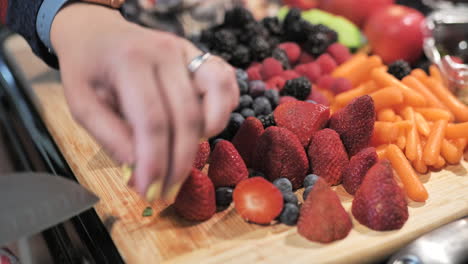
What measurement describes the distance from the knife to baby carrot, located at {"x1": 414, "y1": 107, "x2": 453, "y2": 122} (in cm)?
88

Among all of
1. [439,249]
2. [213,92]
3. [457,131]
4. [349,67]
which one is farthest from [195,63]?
[349,67]

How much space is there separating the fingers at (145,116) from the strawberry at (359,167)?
19.0 inches

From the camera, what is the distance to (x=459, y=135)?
107cm

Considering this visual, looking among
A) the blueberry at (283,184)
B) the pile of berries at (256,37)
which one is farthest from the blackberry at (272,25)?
the blueberry at (283,184)

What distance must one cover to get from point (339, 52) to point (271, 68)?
11.4 inches

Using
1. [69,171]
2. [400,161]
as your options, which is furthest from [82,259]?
[400,161]

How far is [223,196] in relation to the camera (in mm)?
878

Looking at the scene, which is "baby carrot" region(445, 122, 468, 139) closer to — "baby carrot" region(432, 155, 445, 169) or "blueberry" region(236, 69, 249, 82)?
"baby carrot" region(432, 155, 445, 169)

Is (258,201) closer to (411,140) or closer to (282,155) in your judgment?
(282,155)

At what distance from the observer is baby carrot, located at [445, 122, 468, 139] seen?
106 centimetres

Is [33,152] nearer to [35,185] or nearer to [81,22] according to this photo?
[35,185]

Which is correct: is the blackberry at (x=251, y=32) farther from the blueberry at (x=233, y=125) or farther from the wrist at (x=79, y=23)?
the wrist at (x=79, y=23)

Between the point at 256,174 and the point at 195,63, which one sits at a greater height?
the point at 195,63

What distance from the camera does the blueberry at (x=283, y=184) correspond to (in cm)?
88
